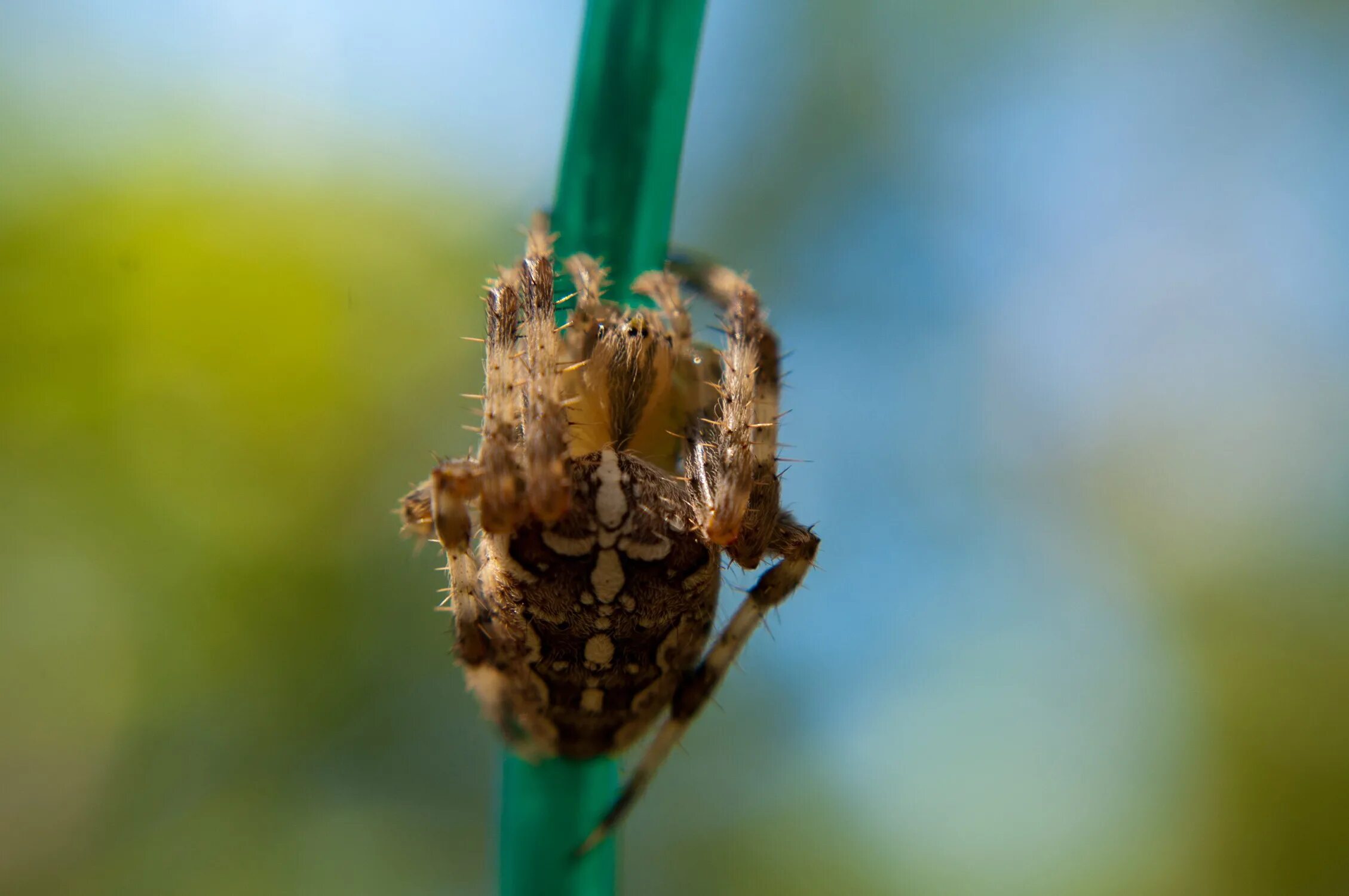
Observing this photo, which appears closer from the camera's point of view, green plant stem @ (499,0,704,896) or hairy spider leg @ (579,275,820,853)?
green plant stem @ (499,0,704,896)

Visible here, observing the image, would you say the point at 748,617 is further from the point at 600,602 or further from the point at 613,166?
the point at 613,166

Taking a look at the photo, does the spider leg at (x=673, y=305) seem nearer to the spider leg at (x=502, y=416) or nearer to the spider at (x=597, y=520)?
the spider at (x=597, y=520)

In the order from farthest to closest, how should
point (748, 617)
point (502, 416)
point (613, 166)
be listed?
point (748, 617), point (502, 416), point (613, 166)

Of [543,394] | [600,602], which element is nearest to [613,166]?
[543,394]

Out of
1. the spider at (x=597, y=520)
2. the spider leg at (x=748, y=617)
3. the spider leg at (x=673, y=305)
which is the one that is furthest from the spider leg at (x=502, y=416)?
the spider leg at (x=748, y=617)

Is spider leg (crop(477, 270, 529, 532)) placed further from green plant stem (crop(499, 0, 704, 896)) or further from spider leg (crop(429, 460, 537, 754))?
green plant stem (crop(499, 0, 704, 896))

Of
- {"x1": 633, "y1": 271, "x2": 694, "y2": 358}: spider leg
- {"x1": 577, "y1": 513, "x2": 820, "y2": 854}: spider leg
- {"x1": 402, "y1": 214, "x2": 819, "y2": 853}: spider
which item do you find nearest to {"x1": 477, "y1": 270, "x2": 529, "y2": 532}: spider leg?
{"x1": 402, "y1": 214, "x2": 819, "y2": 853}: spider

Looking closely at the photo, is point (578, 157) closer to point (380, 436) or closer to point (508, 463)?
point (508, 463)
